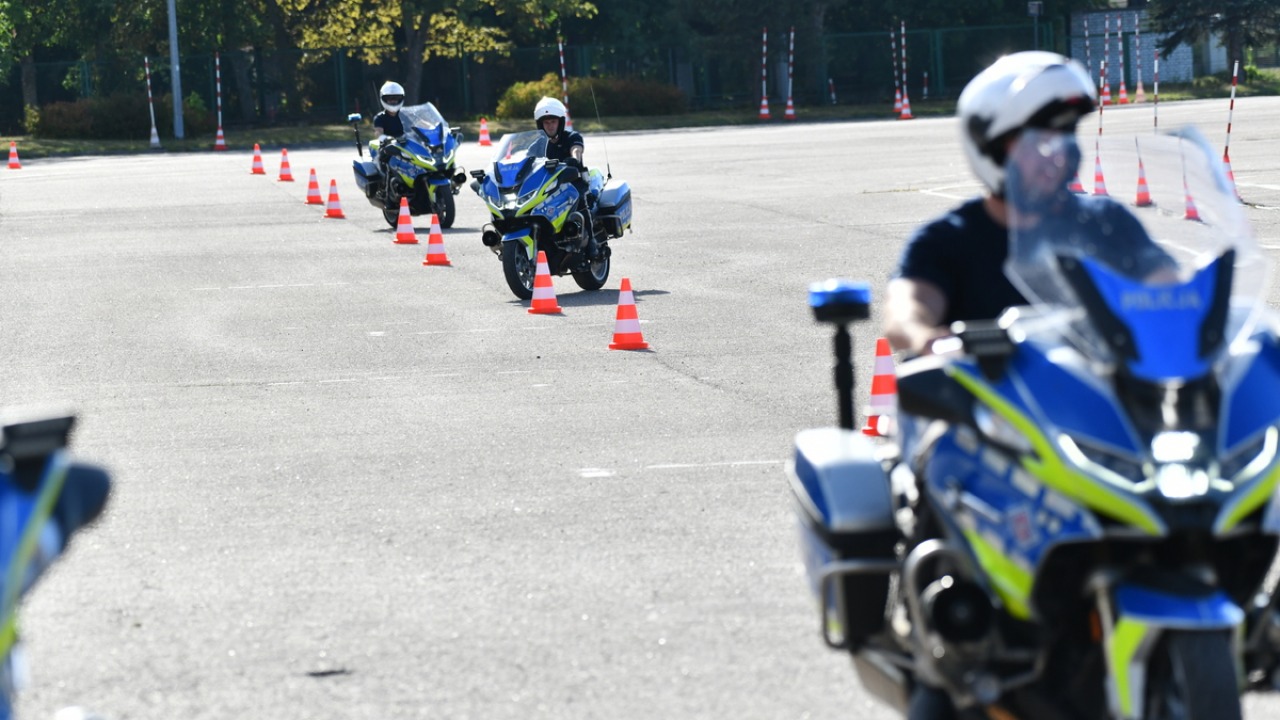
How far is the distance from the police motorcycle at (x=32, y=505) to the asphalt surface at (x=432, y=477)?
207 cm

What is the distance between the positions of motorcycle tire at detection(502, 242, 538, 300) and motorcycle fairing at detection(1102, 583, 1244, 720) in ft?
42.6

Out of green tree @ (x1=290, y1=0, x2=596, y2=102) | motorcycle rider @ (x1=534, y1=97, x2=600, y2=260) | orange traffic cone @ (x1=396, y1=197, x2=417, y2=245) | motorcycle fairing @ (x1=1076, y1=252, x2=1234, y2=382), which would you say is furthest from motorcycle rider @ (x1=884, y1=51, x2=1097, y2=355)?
green tree @ (x1=290, y1=0, x2=596, y2=102)

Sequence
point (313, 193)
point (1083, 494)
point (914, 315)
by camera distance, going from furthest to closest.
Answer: point (313, 193), point (914, 315), point (1083, 494)

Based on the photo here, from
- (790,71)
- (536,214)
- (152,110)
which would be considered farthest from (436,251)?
(790,71)

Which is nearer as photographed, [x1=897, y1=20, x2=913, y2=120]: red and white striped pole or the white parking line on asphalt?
the white parking line on asphalt

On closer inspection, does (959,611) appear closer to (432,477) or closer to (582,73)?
(432,477)

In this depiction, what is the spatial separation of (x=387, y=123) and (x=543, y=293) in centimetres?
977

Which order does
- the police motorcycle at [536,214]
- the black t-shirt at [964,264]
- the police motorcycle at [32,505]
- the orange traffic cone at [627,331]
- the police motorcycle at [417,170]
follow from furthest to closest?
the police motorcycle at [417,170] < the police motorcycle at [536,214] < the orange traffic cone at [627,331] < the black t-shirt at [964,264] < the police motorcycle at [32,505]

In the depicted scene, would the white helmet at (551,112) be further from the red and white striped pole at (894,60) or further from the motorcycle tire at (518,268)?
the red and white striped pole at (894,60)

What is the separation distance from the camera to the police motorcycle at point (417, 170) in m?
24.3

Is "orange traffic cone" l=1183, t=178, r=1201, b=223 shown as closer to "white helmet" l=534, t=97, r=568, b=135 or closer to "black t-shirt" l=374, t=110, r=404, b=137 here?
"white helmet" l=534, t=97, r=568, b=135

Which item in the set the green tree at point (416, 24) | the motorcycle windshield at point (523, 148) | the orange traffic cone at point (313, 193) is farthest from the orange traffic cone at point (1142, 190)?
the green tree at point (416, 24)

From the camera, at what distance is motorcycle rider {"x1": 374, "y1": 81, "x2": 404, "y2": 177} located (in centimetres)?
2450

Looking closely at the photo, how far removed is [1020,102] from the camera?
4.48 metres
